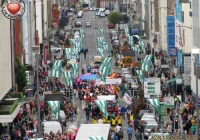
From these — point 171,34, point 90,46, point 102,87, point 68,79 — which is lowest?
point 90,46

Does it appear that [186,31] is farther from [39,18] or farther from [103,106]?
[39,18]

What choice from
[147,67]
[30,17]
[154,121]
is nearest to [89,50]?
[30,17]

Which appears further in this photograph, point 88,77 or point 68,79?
point 88,77

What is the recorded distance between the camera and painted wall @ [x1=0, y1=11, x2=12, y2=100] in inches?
2776

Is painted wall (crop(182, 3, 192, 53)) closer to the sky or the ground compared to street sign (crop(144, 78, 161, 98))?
closer to the sky

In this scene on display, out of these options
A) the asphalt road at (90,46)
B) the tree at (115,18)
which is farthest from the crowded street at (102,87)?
the tree at (115,18)

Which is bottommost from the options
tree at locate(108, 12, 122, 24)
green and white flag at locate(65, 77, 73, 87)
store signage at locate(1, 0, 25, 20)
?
green and white flag at locate(65, 77, 73, 87)

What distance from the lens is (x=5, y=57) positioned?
7288 cm

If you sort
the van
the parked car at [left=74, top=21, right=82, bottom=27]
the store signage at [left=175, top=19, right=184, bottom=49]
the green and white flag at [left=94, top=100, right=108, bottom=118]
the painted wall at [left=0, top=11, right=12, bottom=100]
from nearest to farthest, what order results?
the van → the green and white flag at [left=94, top=100, right=108, bottom=118] → the painted wall at [left=0, top=11, right=12, bottom=100] → the store signage at [left=175, top=19, right=184, bottom=49] → the parked car at [left=74, top=21, right=82, bottom=27]

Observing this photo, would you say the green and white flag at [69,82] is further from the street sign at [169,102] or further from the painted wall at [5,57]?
the street sign at [169,102]

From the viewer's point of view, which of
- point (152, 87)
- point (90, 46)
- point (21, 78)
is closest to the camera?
point (152, 87)

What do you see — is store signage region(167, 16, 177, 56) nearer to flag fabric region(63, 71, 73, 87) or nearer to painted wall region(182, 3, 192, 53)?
painted wall region(182, 3, 192, 53)

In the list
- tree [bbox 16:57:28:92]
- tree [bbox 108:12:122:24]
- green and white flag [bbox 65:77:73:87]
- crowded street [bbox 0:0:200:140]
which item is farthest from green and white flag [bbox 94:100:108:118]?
tree [bbox 108:12:122:24]

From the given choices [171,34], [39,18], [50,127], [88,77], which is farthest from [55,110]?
[39,18]
